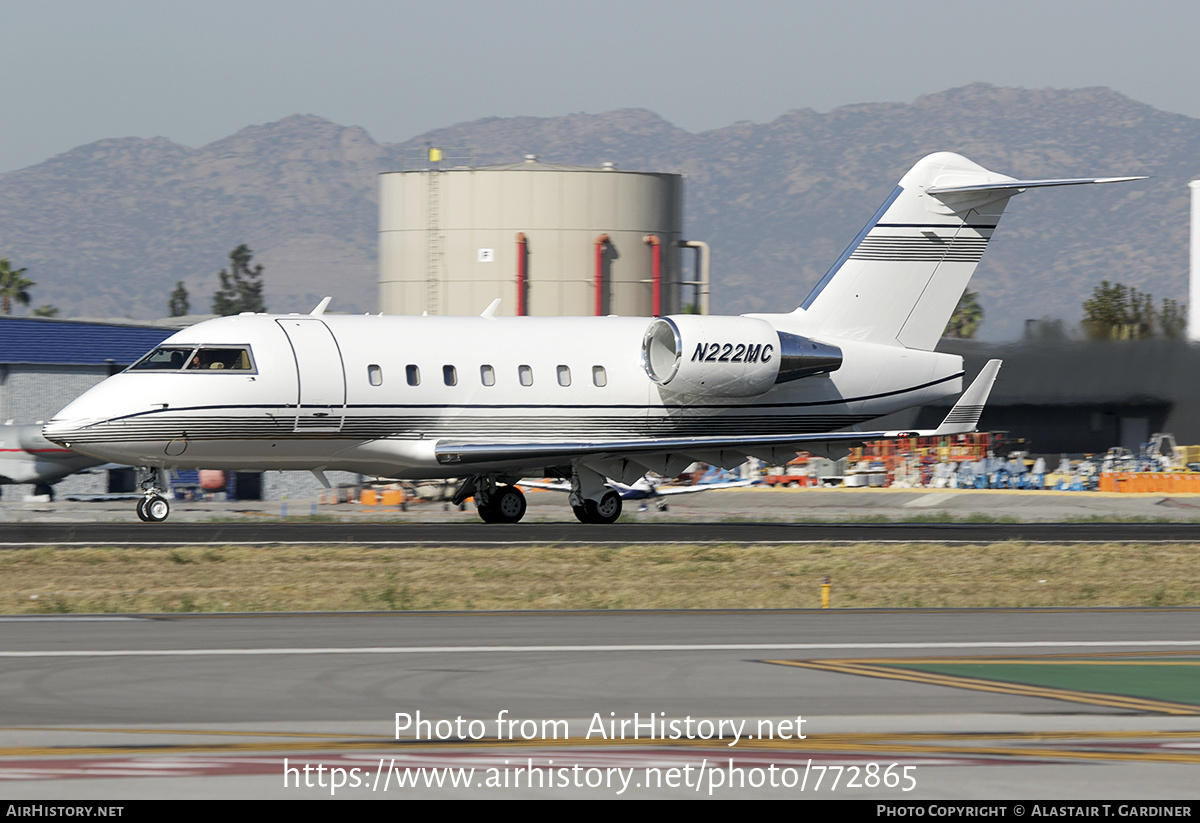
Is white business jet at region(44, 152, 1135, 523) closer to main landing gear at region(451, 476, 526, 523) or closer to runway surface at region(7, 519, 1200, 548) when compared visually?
main landing gear at region(451, 476, 526, 523)

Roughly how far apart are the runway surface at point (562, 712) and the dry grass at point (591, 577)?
2.40 metres

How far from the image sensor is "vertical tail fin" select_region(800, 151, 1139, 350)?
34.5m

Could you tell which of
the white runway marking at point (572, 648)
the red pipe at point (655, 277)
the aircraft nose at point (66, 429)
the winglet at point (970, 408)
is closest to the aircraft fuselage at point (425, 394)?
the aircraft nose at point (66, 429)

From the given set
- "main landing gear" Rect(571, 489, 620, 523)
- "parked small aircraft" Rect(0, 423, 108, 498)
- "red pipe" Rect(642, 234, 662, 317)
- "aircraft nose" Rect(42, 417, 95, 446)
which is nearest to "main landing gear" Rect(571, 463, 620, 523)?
"main landing gear" Rect(571, 489, 620, 523)

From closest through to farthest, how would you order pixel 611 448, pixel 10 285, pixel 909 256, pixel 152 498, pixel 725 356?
pixel 152 498 < pixel 611 448 < pixel 725 356 < pixel 909 256 < pixel 10 285

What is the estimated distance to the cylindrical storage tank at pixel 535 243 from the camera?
53.9 metres

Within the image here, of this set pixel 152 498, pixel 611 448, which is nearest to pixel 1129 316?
pixel 611 448

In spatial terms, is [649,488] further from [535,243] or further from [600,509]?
[535,243]

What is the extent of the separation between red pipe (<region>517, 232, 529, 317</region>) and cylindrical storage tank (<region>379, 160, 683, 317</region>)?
0.03 meters

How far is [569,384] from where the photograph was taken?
32.4 m

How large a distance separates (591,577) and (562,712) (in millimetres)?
10541

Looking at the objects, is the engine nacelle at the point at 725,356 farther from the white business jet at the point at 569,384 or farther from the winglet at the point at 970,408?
the winglet at the point at 970,408

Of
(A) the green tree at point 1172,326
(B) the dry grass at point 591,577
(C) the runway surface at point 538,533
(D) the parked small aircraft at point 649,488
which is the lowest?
(D) the parked small aircraft at point 649,488

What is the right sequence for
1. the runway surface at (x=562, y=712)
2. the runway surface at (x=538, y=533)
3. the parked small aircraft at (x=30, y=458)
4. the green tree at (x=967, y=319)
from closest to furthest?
1. the runway surface at (x=562, y=712)
2. the runway surface at (x=538, y=533)
3. the parked small aircraft at (x=30, y=458)
4. the green tree at (x=967, y=319)
